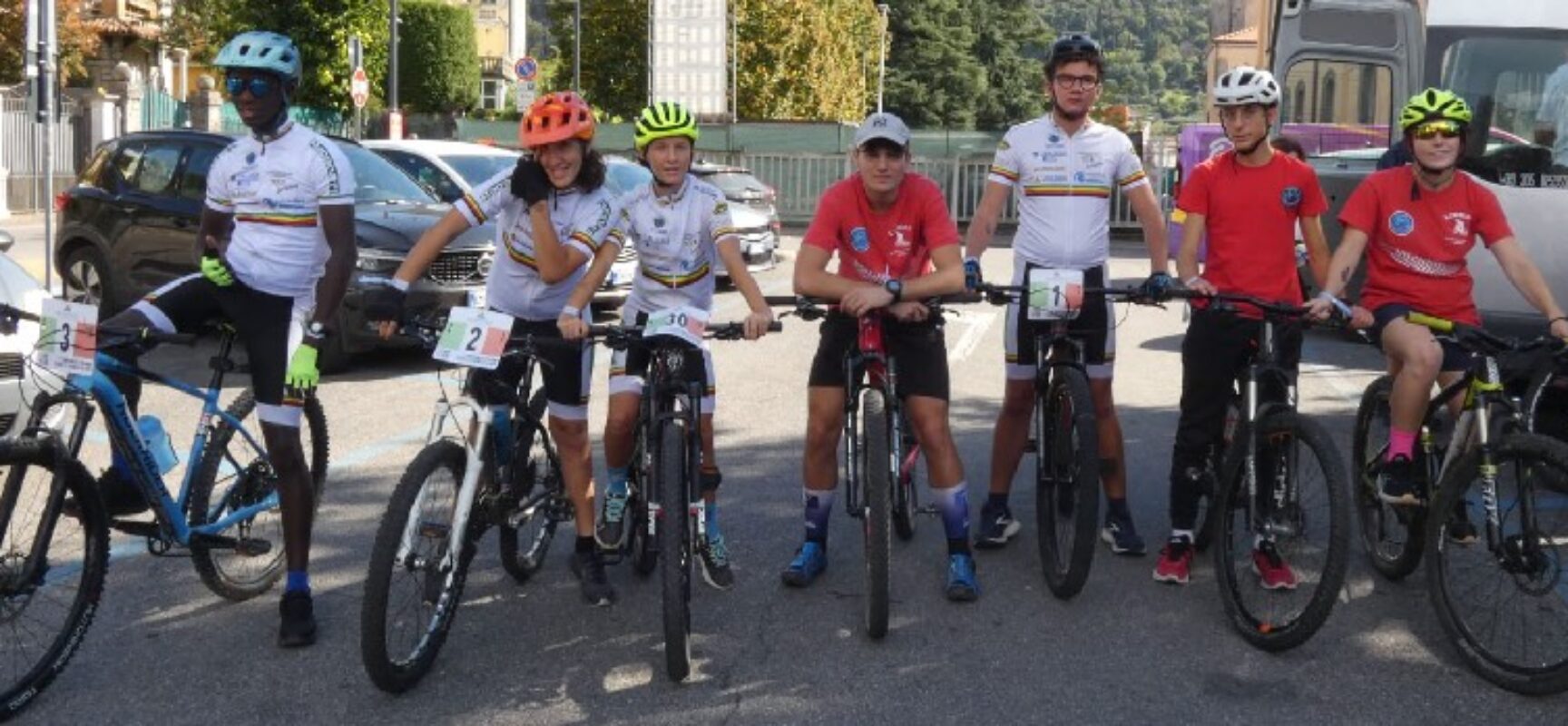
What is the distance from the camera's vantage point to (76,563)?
17.3ft

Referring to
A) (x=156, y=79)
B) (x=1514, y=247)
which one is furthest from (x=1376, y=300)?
(x=156, y=79)

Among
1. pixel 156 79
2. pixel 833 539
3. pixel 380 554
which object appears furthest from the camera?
pixel 156 79

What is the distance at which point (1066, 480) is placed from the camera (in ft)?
21.8

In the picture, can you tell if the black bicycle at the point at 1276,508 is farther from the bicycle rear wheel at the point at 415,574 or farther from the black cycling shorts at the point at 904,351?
the bicycle rear wheel at the point at 415,574

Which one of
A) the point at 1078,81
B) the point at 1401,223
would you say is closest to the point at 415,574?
the point at 1078,81

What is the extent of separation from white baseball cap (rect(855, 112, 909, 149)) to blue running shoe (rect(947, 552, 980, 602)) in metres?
1.49

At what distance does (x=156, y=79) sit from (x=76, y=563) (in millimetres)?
53000

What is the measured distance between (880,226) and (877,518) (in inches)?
47.5

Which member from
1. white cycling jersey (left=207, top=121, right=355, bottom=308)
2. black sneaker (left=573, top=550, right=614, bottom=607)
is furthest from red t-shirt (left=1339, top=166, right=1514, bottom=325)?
white cycling jersey (left=207, top=121, right=355, bottom=308)

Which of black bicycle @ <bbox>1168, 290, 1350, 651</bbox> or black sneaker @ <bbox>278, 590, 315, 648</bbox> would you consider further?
black sneaker @ <bbox>278, 590, 315, 648</bbox>

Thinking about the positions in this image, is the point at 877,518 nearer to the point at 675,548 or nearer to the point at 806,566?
the point at 675,548

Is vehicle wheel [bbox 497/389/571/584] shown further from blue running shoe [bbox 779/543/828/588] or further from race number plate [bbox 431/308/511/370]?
blue running shoe [bbox 779/543/828/588]

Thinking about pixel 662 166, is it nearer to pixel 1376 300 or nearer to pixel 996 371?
pixel 1376 300

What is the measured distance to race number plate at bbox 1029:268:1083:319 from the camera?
20.7ft
